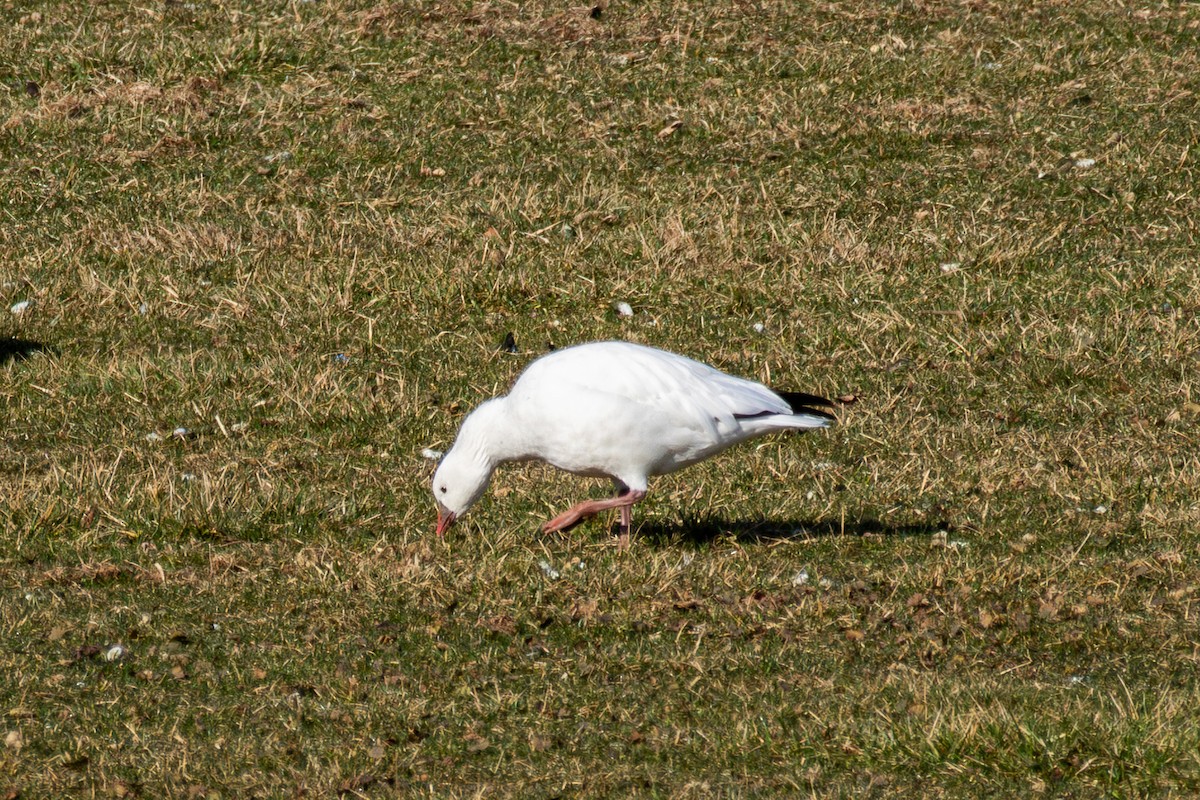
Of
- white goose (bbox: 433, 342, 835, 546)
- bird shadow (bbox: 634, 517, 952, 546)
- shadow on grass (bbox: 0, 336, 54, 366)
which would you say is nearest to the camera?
white goose (bbox: 433, 342, 835, 546)

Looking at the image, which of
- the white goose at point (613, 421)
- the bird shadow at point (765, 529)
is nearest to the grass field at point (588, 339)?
the bird shadow at point (765, 529)

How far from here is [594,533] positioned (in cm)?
731

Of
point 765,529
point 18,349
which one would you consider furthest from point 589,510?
point 18,349

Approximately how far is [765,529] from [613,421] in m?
1.01

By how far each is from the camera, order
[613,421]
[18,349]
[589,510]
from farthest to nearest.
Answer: [18,349], [589,510], [613,421]

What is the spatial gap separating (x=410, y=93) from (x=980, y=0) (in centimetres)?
499

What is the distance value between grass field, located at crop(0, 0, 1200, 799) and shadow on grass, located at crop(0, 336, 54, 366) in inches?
1.5

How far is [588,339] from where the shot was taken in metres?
9.74

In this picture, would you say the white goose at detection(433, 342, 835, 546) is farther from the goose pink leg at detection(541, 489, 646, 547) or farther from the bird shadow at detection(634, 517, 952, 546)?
the bird shadow at detection(634, 517, 952, 546)

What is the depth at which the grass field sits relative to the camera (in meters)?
5.34

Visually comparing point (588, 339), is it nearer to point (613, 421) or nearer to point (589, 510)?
point (589, 510)

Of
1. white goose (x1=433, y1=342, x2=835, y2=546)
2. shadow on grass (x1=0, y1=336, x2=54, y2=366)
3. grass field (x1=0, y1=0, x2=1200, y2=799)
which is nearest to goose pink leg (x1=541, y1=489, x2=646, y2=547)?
white goose (x1=433, y1=342, x2=835, y2=546)

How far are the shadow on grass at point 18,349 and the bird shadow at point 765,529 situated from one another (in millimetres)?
4209

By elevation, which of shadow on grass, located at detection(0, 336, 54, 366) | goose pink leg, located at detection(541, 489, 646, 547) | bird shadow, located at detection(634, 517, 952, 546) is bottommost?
shadow on grass, located at detection(0, 336, 54, 366)
